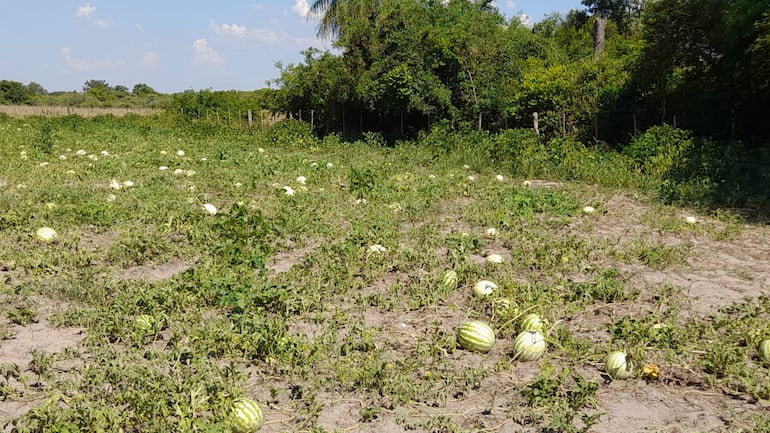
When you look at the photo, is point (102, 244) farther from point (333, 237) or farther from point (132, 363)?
point (132, 363)

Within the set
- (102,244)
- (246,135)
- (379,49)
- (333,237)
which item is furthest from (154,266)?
(246,135)

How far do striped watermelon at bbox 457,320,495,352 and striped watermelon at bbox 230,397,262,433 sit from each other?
53.1 inches

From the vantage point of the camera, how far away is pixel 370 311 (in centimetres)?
419

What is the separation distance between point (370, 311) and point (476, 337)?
0.91 meters

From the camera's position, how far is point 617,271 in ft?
15.6

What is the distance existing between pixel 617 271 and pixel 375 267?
194cm

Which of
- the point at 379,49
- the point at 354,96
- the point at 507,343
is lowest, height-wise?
the point at 507,343

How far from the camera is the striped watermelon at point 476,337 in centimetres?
355

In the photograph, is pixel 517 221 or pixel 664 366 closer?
pixel 664 366

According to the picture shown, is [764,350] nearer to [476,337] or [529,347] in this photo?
[529,347]

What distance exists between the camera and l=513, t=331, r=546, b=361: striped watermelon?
3.43 m

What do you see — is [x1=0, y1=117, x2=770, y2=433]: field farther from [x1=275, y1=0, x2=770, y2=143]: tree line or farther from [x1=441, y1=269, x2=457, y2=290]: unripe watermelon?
[x1=275, y1=0, x2=770, y2=143]: tree line

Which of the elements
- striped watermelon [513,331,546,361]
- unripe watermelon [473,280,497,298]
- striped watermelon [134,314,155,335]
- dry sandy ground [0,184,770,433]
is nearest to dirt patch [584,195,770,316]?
dry sandy ground [0,184,770,433]

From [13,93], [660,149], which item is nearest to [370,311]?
[660,149]
